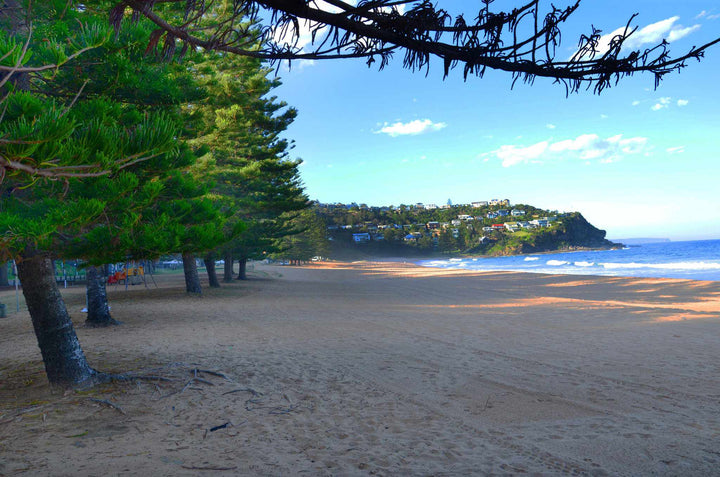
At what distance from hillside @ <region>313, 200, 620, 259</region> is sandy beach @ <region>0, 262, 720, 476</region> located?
82680 mm

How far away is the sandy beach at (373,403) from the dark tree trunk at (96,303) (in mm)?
604

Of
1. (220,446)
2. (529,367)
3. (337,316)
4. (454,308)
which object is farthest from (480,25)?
(454,308)

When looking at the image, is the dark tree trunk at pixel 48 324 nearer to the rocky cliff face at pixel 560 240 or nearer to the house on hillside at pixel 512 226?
the rocky cliff face at pixel 560 240

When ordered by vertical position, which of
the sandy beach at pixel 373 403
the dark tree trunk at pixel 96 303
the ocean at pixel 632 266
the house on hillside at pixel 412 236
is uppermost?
the house on hillside at pixel 412 236

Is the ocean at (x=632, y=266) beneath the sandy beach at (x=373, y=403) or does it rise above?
beneath

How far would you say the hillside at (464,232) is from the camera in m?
94.4

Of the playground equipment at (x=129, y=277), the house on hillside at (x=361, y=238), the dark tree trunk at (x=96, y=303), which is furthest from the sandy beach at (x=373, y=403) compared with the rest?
the house on hillside at (x=361, y=238)

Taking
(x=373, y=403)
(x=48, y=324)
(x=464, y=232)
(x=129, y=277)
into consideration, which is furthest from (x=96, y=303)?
(x=464, y=232)

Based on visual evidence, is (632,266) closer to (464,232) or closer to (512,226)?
(512,226)

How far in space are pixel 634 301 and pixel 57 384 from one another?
1574cm

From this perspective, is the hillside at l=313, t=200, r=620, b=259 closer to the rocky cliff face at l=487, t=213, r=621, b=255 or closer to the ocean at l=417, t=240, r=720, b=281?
the rocky cliff face at l=487, t=213, r=621, b=255

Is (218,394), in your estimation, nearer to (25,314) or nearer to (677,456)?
(677,456)

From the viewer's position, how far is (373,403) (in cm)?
424

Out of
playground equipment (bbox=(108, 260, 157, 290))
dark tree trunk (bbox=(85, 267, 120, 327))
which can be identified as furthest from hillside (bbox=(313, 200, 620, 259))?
dark tree trunk (bbox=(85, 267, 120, 327))
